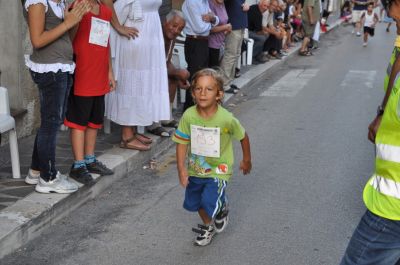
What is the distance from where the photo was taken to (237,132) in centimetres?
449

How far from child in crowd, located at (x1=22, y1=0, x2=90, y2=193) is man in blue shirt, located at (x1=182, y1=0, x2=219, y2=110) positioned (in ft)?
10.5

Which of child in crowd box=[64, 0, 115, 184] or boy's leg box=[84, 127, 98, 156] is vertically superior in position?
child in crowd box=[64, 0, 115, 184]

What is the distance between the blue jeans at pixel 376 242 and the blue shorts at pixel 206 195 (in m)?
1.70

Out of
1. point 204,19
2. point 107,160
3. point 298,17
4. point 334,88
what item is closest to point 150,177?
point 107,160

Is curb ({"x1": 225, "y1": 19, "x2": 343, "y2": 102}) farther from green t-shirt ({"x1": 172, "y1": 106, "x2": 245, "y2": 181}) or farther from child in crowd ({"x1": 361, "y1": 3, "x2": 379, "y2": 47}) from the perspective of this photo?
green t-shirt ({"x1": 172, "y1": 106, "x2": 245, "y2": 181})

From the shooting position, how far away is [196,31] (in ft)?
27.0

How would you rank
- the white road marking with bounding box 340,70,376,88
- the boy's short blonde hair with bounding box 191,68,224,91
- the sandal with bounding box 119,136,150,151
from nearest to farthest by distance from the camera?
1. the boy's short blonde hair with bounding box 191,68,224,91
2. the sandal with bounding box 119,136,150,151
3. the white road marking with bounding box 340,70,376,88

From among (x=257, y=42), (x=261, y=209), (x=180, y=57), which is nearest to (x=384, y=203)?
(x=261, y=209)

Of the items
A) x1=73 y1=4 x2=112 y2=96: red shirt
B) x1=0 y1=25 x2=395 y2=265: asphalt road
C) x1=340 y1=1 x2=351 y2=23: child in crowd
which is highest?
x1=73 y1=4 x2=112 y2=96: red shirt

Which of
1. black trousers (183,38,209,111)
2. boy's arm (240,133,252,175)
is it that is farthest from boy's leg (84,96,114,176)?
black trousers (183,38,209,111)

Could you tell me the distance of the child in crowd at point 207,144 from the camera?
442cm

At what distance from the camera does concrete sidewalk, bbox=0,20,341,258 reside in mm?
4566

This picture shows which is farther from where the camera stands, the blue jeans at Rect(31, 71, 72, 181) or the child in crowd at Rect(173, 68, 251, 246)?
the blue jeans at Rect(31, 71, 72, 181)

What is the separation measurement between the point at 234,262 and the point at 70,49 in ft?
6.42
